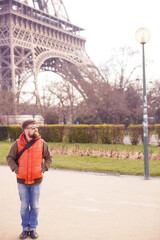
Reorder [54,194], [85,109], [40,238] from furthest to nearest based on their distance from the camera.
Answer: [85,109] < [54,194] < [40,238]

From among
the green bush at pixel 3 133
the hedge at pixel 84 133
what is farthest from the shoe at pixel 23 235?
the green bush at pixel 3 133

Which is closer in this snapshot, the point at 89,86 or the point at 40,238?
the point at 40,238

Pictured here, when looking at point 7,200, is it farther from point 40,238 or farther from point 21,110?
point 21,110

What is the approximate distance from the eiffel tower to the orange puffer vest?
3039 centimetres

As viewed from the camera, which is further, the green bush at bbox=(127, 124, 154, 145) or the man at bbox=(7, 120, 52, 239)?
the green bush at bbox=(127, 124, 154, 145)

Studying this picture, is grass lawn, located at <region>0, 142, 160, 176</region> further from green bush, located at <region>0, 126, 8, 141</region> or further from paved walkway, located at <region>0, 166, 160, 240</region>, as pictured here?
green bush, located at <region>0, 126, 8, 141</region>

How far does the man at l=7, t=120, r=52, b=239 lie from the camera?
4.32 meters

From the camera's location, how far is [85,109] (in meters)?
33.9

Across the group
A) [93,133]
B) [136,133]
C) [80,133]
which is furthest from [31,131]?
[80,133]

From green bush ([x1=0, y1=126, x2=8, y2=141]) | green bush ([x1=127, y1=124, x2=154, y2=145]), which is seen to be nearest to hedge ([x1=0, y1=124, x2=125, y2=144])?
green bush ([x1=127, y1=124, x2=154, y2=145])

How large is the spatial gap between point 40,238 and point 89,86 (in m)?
31.0

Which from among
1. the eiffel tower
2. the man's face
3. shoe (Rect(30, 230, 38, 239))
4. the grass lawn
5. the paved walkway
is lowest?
the paved walkway

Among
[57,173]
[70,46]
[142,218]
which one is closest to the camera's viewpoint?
[142,218]

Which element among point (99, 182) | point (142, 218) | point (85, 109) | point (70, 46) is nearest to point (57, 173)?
point (99, 182)
